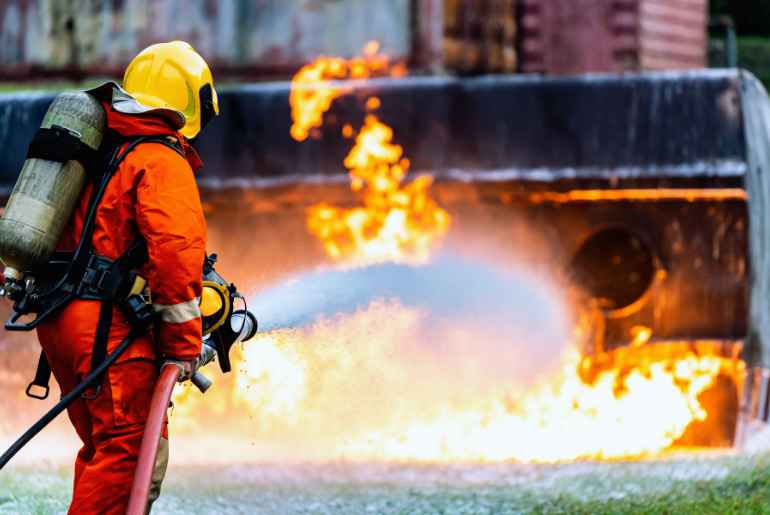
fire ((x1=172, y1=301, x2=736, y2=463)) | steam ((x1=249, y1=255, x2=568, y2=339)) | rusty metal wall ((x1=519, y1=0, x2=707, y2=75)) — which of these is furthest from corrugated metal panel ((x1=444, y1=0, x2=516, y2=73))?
fire ((x1=172, y1=301, x2=736, y2=463))

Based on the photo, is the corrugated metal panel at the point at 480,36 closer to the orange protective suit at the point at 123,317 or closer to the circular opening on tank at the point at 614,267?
the circular opening on tank at the point at 614,267

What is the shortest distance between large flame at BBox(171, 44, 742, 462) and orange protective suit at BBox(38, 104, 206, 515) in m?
3.94

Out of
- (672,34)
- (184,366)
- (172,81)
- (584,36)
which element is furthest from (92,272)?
(672,34)

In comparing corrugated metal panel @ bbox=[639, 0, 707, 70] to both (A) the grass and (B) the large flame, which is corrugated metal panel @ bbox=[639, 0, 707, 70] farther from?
(A) the grass

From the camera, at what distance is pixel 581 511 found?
5965 mm

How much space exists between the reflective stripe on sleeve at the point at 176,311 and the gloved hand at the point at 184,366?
4.9 inches

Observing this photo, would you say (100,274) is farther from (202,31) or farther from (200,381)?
(202,31)

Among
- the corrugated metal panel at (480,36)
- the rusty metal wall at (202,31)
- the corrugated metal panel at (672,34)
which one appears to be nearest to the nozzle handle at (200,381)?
the rusty metal wall at (202,31)

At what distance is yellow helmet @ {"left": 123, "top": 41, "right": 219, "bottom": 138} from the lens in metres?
4.54

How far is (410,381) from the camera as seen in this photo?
8.73 m

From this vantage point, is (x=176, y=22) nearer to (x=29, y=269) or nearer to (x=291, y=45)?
(x=291, y=45)

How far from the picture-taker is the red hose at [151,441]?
161 inches

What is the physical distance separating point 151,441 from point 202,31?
6.81 meters

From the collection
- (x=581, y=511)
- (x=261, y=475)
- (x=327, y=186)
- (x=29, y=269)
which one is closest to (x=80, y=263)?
(x=29, y=269)
